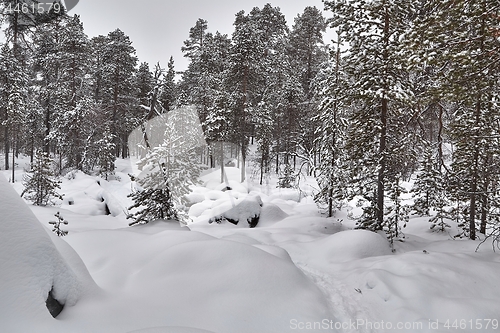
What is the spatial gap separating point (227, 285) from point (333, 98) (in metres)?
12.0

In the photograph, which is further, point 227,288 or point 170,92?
point 170,92

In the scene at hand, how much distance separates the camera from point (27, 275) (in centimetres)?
303

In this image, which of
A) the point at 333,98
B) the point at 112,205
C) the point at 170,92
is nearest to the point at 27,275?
the point at 333,98

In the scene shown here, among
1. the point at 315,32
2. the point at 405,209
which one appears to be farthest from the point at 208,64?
the point at 405,209

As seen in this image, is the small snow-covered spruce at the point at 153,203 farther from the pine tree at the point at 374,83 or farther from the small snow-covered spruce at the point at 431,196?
the small snow-covered spruce at the point at 431,196

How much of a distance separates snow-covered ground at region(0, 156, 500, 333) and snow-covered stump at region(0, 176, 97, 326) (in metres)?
0.01

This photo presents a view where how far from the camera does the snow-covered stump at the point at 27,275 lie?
8.93 feet

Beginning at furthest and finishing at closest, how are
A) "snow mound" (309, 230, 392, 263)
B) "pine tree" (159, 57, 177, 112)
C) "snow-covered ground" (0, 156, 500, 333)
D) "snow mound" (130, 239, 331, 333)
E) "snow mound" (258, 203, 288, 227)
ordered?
"pine tree" (159, 57, 177, 112) → "snow mound" (258, 203, 288, 227) → "snow mound" (309, 230, 392, 263) → "snow mound" (130, 239, 331, 333) → "snow-covered ground" (0, 156, 500, 333)

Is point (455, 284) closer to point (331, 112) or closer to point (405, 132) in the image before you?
point (405, 132)

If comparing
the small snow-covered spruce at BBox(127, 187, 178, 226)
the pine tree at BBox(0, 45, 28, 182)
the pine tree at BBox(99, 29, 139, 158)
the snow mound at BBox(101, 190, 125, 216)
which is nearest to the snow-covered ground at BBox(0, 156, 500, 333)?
the small snow-covered spruce at BBox(127, 187, 178, 226)

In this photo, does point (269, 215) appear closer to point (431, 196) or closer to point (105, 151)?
→ point (431, 196)

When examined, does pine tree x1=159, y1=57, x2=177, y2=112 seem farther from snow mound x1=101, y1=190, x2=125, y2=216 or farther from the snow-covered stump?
the snow-covered stump

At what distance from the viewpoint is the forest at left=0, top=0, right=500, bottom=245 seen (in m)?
7.12

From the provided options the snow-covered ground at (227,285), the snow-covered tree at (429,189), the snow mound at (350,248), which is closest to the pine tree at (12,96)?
the snow-covered ground at (227,285)
